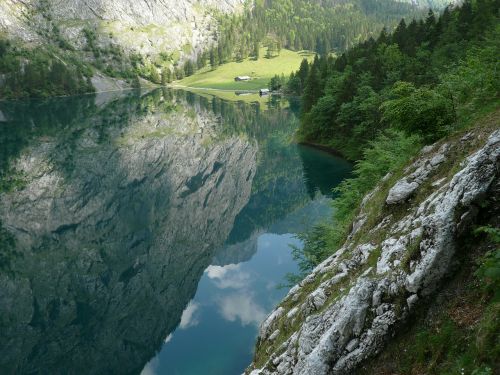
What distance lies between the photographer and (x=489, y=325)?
8656 millimetres

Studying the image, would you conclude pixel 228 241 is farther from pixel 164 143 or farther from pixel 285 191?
pixel 164 143

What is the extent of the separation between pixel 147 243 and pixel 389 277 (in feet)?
130

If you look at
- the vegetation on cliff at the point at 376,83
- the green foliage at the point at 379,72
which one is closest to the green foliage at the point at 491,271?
the vegetation on cliff at the point at 376,83

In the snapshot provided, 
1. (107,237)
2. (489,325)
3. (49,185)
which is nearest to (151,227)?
(107,237)

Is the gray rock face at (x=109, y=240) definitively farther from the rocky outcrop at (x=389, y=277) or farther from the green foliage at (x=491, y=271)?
the green foliage at (x=491, y=271)

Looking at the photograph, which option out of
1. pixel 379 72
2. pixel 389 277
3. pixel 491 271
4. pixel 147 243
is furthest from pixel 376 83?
pixel 491 271

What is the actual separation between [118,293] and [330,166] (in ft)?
131

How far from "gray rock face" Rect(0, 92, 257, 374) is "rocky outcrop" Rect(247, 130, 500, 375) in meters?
19.6

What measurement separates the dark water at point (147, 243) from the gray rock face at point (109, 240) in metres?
0.16

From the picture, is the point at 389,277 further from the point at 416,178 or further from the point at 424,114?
the point at 424,114

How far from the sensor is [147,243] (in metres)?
47.8

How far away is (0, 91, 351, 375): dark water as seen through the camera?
100ft

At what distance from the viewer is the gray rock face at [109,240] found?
1220 inches

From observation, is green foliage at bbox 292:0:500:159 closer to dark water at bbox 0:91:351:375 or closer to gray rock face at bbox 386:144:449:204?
dark water at bbox 0:91:351:375
